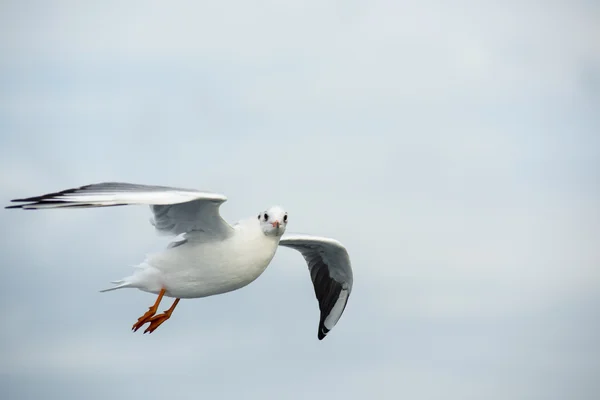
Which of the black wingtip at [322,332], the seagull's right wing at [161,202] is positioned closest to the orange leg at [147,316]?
the seagull's right wing at [161,202]

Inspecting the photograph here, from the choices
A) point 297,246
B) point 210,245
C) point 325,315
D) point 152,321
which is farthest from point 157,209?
point 325,315

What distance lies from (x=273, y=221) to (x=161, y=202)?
10.2ft

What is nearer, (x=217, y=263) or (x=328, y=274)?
(x=217, y=263)

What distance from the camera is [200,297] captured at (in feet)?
86.5

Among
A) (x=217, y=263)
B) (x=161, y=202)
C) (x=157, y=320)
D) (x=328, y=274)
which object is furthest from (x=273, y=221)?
(x=328, y=274)

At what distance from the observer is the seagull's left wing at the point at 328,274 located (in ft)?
101

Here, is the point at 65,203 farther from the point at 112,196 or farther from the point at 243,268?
the point at 243,268

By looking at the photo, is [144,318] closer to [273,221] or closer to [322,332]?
[273,221]

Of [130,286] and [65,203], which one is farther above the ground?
[65,203]

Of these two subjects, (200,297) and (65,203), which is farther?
(200,297)

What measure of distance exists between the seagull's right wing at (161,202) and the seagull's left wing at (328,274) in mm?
5102

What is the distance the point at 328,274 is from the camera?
31.8 m

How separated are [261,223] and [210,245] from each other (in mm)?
1238

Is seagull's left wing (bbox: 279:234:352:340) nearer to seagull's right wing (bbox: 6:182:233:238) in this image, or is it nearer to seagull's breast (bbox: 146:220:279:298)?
seagull's breast (bbox: 146:220:279:298)
